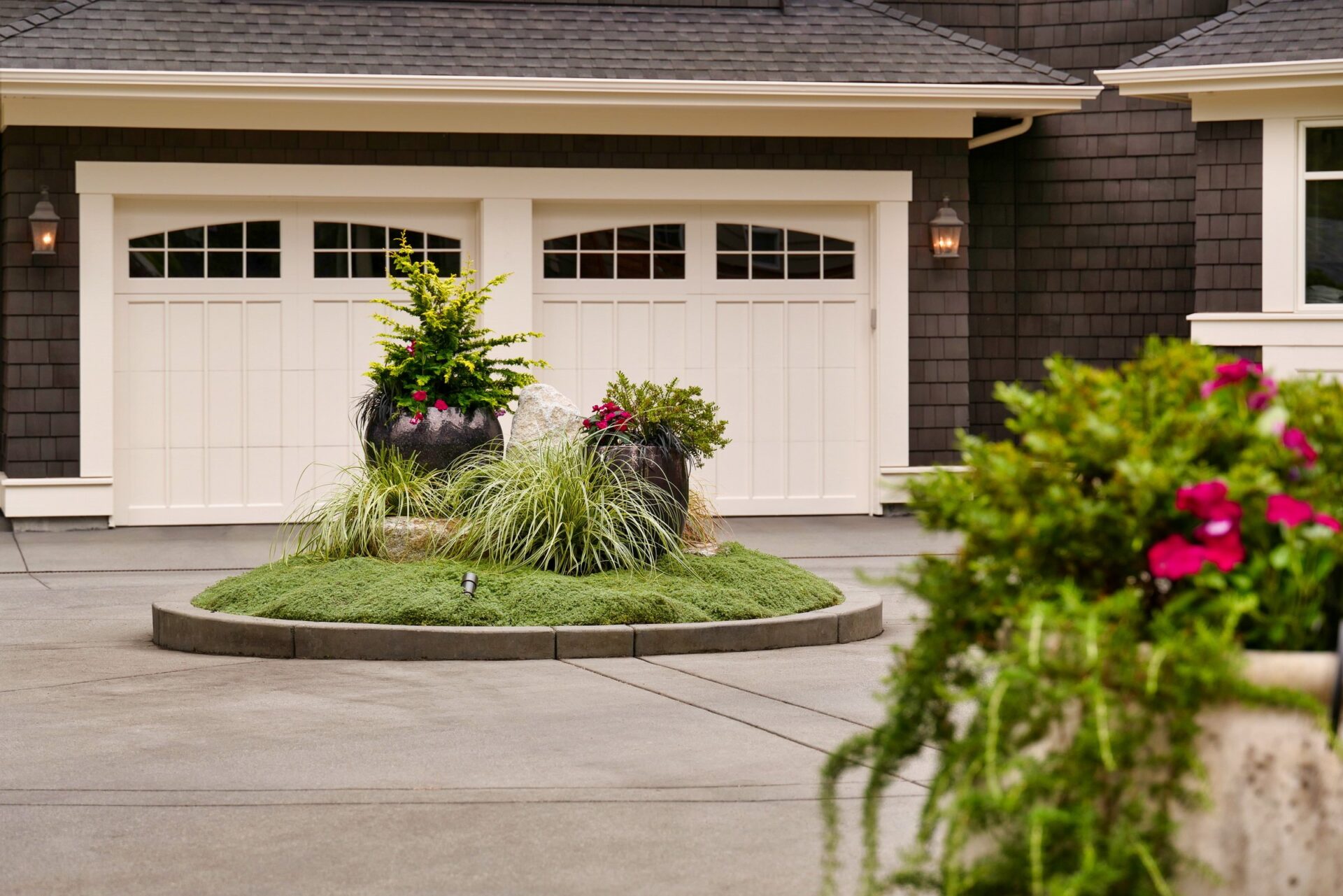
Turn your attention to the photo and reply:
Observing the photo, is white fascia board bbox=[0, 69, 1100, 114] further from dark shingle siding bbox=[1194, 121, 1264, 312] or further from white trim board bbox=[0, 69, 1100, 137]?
dark shingle siding bbox=[1194, 121, 1264, 312]

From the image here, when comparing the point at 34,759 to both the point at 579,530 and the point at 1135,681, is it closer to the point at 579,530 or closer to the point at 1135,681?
the point at 579,530

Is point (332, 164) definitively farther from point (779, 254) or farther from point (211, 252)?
point (779, 254)

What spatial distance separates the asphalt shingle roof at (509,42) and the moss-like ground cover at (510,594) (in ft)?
19.1

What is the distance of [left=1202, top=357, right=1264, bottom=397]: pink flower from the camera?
3363 millimetres

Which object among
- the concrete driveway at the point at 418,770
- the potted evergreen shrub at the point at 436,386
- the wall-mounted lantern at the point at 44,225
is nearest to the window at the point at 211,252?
the wall-mounted lantern at the point at 44,225

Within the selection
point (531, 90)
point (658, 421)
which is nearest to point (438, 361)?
point (658, 421)

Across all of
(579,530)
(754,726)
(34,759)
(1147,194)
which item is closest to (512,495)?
(579,530)

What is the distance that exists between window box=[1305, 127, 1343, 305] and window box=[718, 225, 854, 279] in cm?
373

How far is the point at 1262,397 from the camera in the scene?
3.35 metres

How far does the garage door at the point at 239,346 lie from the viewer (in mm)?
14062

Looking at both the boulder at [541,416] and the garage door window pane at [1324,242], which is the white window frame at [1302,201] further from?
the boulder at [541,416]

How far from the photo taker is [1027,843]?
9.78 feet

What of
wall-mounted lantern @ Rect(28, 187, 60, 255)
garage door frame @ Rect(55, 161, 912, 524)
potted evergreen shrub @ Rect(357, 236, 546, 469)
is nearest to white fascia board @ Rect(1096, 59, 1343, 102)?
garage door frame @ Rect(55, 161, 912, 524)

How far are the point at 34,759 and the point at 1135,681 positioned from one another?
4.36 metres
